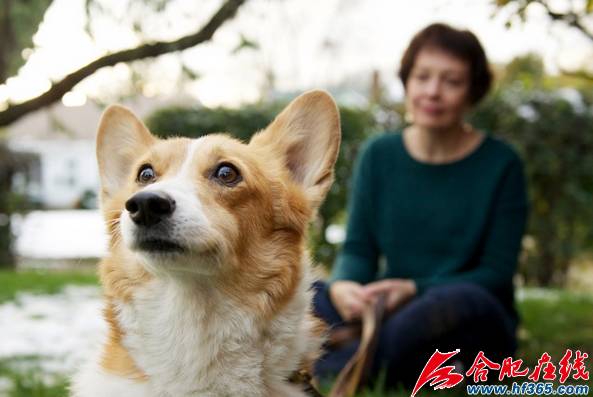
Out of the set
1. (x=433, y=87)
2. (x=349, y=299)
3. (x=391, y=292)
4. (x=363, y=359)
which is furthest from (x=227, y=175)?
(x=433, y=87)

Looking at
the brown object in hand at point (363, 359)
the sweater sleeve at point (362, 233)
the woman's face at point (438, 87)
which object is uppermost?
the woman's face at point (438, 87)

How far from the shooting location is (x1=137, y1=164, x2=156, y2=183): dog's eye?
91.1 inches

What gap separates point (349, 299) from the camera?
3.72 m

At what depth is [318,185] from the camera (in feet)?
8.27

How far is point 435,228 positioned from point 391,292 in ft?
1.71

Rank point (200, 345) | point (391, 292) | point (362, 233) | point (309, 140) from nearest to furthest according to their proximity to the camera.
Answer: point (200, 345) < point (309, 140) < point (391, 292) < point (362, 233)

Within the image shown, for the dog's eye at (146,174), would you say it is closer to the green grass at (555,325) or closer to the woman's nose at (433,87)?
the woman's nose at (433,87)

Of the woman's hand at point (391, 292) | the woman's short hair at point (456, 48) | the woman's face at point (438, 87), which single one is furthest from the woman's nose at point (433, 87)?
the woman's hand at point (391, 292)

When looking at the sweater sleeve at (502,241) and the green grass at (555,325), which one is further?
the green grass at (555,325)

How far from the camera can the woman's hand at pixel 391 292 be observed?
12.2ft

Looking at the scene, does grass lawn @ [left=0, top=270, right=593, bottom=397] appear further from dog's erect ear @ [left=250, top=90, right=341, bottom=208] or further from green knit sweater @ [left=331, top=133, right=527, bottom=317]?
dog's erect ear @ [left=250, top=90, right=341, bottom=208]

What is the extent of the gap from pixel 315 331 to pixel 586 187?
24.5ft

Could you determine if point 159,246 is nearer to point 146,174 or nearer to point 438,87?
point 146,174

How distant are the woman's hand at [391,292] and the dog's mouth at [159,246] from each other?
1869mm
